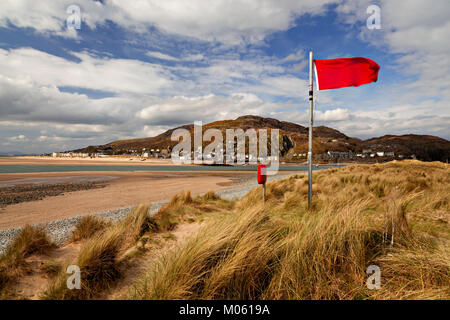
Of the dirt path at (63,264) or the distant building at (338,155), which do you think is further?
the distant building at (338,155)

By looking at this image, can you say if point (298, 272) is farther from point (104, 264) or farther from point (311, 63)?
point (311, 63)

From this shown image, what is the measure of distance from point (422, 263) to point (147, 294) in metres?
3.37

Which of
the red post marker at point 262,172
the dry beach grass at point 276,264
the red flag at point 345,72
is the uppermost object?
the red flag at point 345,72

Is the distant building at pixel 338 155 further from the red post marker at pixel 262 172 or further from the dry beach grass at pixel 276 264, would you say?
the dry beach grass at pixel 276 264

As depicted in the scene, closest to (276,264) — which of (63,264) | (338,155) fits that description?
(63,264)

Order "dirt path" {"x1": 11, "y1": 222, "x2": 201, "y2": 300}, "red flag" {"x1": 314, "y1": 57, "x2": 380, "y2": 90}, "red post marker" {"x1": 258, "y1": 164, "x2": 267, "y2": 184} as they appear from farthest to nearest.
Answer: "red post marker" {"x1": 258, "y1": 164, "x2": 267, "y2": 184}
"red flag" {"x1": 314, "y1": 57, "x2": 380, "y2": 90}
"dirt path" {"x1": 11, "y1": 222, "x2": 201, "y2": 300}

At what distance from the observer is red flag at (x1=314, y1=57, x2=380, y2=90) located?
6094mm

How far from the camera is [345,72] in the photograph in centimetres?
614

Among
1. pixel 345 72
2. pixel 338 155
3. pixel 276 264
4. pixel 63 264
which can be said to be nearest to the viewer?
pixel 276 264

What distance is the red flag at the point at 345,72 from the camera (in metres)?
6.09

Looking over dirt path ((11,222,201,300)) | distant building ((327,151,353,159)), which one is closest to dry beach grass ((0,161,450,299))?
dirt path ((11,222,201,300))

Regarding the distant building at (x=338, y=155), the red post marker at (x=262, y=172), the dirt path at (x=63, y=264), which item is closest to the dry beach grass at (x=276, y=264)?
the dirt path at (x=63, y=264)

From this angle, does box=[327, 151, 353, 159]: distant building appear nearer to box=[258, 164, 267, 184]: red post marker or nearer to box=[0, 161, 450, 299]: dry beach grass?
A: box=[258, 164, 267, 184]: red post marker

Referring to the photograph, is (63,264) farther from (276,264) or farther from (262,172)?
(262,172)
